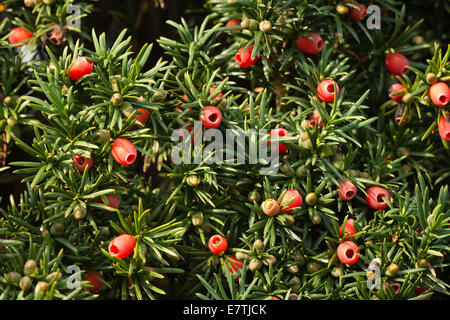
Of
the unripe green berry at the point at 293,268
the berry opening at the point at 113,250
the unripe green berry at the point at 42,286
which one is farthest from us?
the unripe green berry at the point at 293,268

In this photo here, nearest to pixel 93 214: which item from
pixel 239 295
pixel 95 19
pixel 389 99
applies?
pixel 239 295

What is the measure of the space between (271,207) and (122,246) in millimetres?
365

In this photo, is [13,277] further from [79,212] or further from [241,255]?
[241,255]

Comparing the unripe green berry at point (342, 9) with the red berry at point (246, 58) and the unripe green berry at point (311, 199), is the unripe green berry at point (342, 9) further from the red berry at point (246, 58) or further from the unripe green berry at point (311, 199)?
the unripe green berry at point (311, 199)

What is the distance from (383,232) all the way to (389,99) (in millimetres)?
493

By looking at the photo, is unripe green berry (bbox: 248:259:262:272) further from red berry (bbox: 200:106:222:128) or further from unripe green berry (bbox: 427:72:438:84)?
unripe green berry (bbox: 427:72:438:84)

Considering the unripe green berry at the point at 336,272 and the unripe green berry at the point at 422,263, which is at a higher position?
the unripe green berry at the point at 422,263

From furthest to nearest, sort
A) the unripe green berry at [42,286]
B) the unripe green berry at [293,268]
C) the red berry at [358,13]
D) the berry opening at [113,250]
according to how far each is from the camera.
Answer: the red berry at [358,13] → the unripe green berry at [293,268] → the berry opening at [113,250] → the unripe green berry at [42,286]

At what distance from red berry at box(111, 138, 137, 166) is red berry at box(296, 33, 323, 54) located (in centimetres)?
59

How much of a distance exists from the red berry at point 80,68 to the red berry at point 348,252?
77 centimetres

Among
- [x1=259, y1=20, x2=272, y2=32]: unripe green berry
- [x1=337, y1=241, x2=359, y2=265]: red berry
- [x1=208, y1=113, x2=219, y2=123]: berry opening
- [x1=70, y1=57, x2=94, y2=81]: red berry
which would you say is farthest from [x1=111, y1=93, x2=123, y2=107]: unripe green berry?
[x1=337, y1=241, x2=359, y2=265]: red berry

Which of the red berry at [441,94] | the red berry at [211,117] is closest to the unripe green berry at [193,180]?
the red berry at [211,117]

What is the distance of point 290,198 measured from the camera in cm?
124

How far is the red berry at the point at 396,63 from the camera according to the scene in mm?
1496
